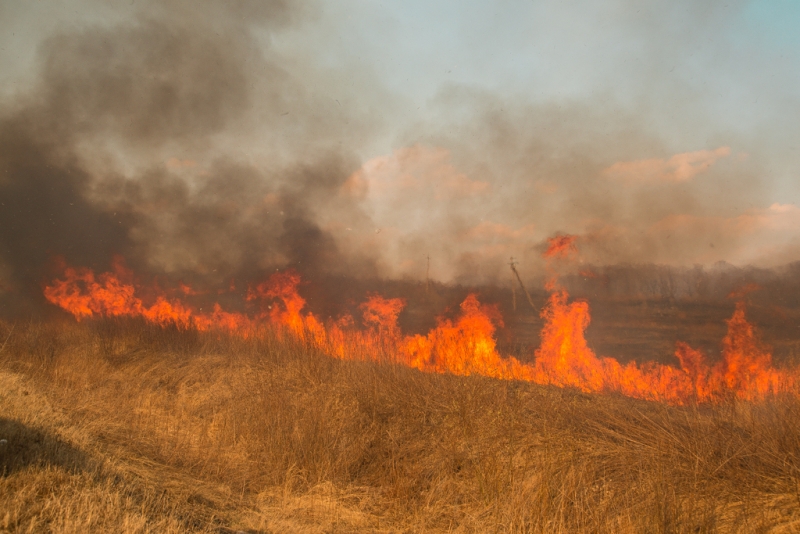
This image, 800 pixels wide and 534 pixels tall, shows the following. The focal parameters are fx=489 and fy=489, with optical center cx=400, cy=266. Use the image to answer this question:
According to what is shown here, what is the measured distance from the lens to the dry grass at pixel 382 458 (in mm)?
5598

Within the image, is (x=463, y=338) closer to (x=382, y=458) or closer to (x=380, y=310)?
(x=380, y=310)

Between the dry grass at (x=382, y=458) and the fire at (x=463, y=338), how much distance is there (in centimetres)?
135

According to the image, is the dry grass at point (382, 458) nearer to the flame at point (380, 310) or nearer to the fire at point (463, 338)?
the fire at point (463, 338)

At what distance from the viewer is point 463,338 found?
20047mm

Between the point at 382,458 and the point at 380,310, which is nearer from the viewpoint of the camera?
the point at 382,458

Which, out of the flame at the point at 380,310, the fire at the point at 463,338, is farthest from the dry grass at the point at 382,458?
the flame at the point at 380,310

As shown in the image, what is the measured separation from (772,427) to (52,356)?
59.3 feet

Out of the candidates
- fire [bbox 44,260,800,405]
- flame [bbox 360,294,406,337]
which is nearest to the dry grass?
fire [bbox 44,260,800,405]

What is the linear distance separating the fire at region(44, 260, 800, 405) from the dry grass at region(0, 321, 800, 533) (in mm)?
1352

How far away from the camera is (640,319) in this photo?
18.9 meters

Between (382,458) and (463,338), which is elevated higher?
(463,338)

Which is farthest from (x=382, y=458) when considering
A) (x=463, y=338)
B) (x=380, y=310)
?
(x=380, y=310)

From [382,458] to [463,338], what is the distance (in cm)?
1177

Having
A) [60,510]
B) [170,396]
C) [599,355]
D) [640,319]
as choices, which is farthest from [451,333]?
[60,510]
